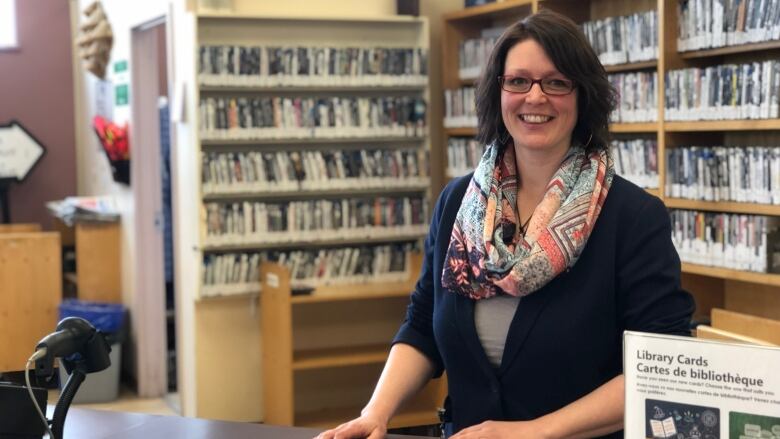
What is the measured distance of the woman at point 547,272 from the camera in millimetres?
1858

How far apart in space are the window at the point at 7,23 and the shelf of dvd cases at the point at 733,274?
5474mm

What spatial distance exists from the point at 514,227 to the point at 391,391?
0.39 m

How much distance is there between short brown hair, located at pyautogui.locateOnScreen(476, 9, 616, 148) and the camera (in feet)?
6.24

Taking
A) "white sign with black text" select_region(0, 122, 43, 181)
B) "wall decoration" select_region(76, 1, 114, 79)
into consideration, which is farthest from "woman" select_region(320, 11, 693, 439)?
"white sign with black text" select_region(0, 122, 43, 181)

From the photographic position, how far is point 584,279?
1.91m

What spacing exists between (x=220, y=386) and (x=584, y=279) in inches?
141

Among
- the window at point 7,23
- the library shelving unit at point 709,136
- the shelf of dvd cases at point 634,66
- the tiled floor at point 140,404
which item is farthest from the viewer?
the window at point 7,23

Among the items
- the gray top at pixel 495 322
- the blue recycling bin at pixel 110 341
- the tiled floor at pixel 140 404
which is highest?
the gray top at pixel 495 322

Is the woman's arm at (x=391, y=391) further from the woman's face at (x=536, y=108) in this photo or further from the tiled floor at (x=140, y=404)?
the tiled floor at (x=140, y=404)

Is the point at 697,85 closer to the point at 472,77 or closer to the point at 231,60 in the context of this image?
the point at 472,77

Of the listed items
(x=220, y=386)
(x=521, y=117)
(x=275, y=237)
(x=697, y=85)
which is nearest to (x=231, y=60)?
(x=275, y=237)

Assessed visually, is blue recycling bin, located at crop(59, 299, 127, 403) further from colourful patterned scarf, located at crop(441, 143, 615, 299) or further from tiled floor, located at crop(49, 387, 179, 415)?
colourful patterned scarf, located at crop(441, 143, 615, 299)

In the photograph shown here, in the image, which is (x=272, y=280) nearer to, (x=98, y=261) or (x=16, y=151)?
(x=98, y=261)

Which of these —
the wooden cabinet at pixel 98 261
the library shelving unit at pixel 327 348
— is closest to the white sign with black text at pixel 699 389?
the library shelving unit at pixel 327 348
